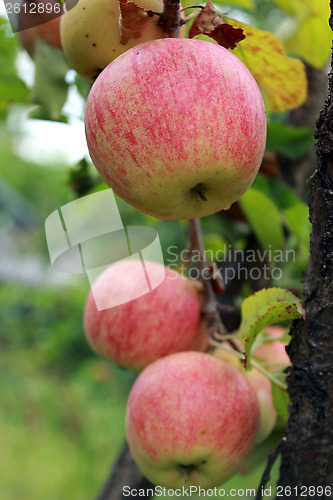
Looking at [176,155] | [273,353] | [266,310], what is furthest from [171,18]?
[273,353]

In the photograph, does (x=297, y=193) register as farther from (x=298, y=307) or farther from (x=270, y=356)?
(x=298, y=307)

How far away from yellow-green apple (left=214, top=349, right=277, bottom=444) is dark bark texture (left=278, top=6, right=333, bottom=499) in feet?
0.47

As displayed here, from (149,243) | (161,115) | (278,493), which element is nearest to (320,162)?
(161,115)

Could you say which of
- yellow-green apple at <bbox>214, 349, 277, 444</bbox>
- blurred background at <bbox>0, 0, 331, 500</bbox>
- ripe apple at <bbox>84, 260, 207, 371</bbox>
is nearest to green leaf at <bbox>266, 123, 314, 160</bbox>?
blurred background at <bbox>0, 0, 331, 500</bbox>

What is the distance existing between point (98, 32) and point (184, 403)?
0.44 meters

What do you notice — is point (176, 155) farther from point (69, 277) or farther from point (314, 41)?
point (69, 277)

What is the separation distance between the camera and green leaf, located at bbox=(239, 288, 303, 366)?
57 cm

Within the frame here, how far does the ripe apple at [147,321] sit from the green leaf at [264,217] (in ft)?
0.57

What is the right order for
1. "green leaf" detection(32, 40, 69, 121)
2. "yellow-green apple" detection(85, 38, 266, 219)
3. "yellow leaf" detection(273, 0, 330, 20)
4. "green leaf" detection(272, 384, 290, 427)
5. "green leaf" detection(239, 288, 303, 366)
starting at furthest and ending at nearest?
"yellow leaf" detection(273, 0, 330, 20)
"green leaf" detection(32, 40, 69, 121)
"green leaf" detection(272, 384, 290, 427)
"green leaf" detection(239, 288, 303, 366)
"yellow-green apple" detection(85, 38, 266, 219)

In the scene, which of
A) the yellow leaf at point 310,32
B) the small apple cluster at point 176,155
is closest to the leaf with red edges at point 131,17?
the small apple cluster at point 176,155

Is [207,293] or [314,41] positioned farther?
[314,41]

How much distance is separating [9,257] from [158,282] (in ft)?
16.2

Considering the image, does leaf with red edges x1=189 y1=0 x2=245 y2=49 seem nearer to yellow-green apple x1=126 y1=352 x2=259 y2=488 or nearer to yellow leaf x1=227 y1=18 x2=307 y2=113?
yellow leaf x1=227 y1=18 x2=307 y2=113

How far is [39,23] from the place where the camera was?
795 millimetres
